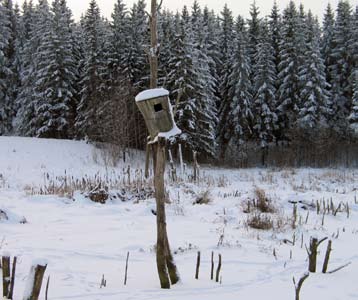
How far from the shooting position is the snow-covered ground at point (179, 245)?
15.1 feet

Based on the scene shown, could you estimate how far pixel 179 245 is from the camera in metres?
6.50

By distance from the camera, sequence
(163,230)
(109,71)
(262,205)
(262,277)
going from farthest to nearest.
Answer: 1. (109,71)
2. (262,205)
3. (262,277)
4. (163,230)

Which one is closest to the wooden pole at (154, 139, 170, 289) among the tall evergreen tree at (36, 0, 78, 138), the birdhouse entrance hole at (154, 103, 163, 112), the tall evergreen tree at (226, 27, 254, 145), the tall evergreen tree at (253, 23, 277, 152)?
the birdhouse entrance hole at (154, 103, 163, 112)

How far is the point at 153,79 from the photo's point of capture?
189 inches

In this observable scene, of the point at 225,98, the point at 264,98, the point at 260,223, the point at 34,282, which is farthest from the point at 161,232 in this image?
the point at 225,98

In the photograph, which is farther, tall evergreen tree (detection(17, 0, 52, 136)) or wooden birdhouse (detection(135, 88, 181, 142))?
tall evergreen tree (detection(17, 0, 52, 136))

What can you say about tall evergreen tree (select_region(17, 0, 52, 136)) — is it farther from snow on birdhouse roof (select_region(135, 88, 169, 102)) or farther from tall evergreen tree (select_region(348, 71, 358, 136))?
snow on birdhouse roof (select_region(135, 88, 169, 102))

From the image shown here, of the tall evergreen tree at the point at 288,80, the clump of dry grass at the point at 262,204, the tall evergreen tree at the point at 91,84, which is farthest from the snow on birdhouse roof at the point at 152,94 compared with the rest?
the tall evergreen tree at the point at 288,80

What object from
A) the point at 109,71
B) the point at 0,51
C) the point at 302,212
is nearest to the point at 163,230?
the point at 302,212

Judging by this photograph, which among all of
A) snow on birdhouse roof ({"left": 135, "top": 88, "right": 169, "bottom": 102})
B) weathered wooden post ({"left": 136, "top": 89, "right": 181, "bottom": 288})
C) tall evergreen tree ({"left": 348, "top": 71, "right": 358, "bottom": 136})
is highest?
tall evergreen tree ({"left": 348, "top": 71, "right": 358, "bottom": 136})

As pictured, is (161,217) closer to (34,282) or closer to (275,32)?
(34,282)

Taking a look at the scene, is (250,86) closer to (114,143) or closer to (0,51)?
(114,143)

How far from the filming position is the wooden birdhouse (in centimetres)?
470

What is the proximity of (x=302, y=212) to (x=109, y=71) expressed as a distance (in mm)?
26601
